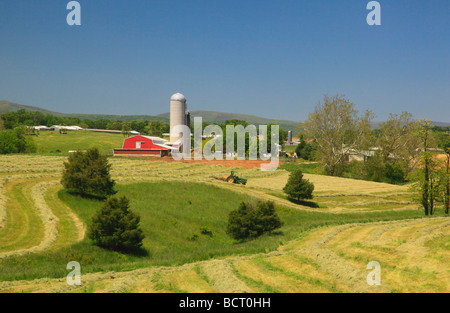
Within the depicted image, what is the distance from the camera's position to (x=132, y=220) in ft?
93.1

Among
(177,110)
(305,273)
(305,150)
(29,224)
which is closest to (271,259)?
(305,273)

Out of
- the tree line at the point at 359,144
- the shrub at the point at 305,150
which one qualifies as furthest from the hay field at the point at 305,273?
the shrub at the point at 305,150

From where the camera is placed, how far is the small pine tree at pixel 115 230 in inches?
1087

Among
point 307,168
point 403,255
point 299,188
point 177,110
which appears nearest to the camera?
point 403,255

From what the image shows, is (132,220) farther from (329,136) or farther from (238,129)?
(238,129)

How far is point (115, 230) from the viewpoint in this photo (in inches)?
1099

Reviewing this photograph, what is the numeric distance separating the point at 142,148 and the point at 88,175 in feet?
169

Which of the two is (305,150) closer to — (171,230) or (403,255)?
(171,230)

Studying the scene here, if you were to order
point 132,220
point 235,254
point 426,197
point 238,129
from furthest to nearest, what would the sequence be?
1. point 238,129
2. point 426,197
3. point 132,220
4. point 235,254

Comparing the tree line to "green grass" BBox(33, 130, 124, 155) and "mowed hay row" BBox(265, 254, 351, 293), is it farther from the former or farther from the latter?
"green grass" BBox(33, 130, 124, 155)

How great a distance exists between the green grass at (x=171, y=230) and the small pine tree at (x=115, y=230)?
34.6 inches

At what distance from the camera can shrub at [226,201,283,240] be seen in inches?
1323
